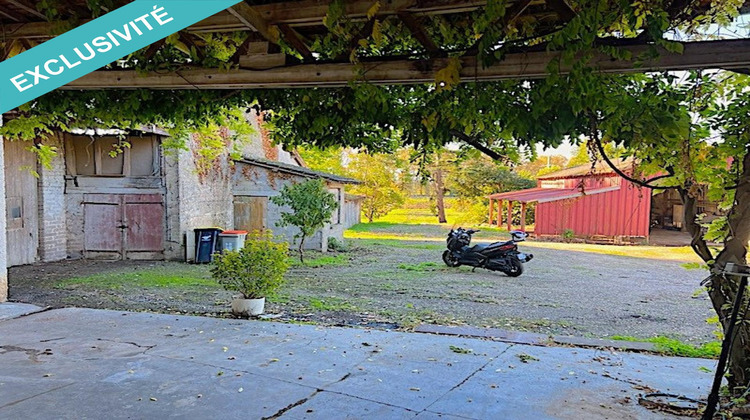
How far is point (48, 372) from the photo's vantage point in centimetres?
379

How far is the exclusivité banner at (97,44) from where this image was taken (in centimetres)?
243

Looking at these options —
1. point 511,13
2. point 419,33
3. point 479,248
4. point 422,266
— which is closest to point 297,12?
point 419,33

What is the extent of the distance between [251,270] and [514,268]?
6.52m

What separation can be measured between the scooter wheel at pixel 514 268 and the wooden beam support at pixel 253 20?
8.72m

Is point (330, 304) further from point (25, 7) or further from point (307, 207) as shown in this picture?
point (307, 207)

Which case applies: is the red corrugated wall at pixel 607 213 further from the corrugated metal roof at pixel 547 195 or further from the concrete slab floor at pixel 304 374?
the concrete slab floor at pixel 304 374

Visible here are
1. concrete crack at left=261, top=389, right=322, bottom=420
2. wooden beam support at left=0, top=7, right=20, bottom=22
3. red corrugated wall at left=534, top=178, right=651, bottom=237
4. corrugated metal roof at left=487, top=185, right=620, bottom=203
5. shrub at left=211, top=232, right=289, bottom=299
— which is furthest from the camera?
corrugated metal roof at left=487, top=185, right=620, bottom=203

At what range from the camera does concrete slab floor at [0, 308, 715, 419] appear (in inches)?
125

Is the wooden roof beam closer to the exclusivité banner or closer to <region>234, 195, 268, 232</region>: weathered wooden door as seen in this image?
the exclusivité banner

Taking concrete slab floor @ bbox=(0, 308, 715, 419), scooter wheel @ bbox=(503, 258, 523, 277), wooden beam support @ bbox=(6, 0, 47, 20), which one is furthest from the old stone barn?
wooden beam support @ bbox=(6, 0, 47, 20)

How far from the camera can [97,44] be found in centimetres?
262

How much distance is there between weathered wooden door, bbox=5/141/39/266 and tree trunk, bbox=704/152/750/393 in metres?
11.1

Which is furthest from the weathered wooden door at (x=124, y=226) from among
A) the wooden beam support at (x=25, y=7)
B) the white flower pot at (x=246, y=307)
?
the wooden beam support at (x=25, y=7)

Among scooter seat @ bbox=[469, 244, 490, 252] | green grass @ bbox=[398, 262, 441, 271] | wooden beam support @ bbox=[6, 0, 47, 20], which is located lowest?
green grass @ bbox=[398, 262, 441, 271]
